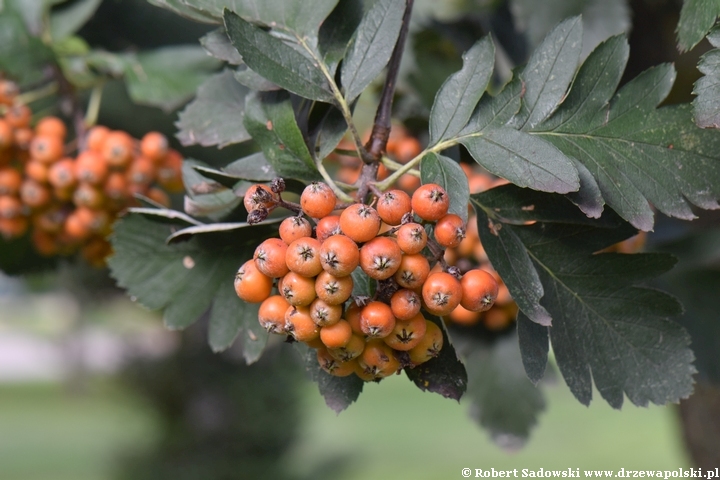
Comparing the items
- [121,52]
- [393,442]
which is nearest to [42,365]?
[393,442]

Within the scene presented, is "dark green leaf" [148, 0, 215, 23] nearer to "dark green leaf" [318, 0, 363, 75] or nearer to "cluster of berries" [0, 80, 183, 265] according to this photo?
"dark green leaf" [318, 0, 363, 75]

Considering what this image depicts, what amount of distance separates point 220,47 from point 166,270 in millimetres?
417

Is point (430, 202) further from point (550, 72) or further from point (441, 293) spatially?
point (550, 72)

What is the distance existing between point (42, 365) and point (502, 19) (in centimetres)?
2068

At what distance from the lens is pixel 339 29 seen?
108 cm

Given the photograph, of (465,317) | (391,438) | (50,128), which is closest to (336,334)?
(465,317)

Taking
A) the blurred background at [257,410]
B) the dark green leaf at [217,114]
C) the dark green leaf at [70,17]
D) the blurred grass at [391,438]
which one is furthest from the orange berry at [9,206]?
the blurred grass at [391,438]

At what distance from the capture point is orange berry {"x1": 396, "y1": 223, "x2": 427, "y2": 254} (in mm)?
817

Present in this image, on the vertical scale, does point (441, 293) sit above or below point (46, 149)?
above

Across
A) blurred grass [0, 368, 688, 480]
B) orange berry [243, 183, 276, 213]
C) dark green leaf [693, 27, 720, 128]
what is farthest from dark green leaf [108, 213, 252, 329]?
blurred grass [0, 368, 688, 480]

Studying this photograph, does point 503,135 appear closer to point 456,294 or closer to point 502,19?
point 456,294

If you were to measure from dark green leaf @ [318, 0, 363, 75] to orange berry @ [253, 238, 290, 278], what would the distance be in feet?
1.06

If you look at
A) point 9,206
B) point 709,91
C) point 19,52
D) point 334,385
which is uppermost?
point 709,91

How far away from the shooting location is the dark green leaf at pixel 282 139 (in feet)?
3.14
